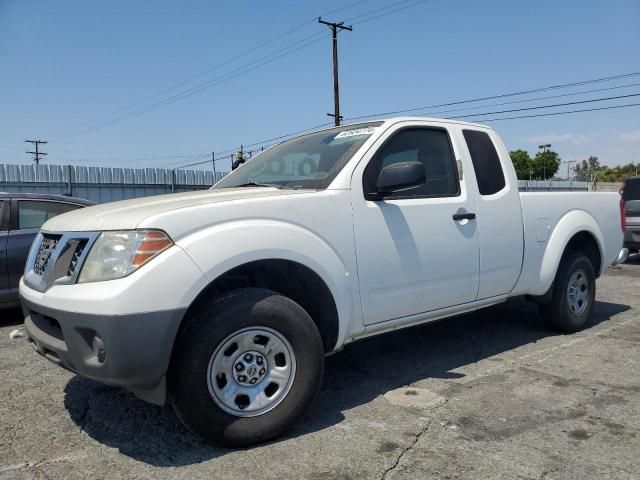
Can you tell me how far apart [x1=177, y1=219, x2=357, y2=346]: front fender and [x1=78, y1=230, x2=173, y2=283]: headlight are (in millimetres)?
128

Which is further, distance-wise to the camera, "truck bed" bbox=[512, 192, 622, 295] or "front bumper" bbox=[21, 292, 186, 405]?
"truck bed" bbox=[512, 192, 622, 295]

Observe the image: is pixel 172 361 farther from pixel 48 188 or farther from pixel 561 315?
pixel 48 188

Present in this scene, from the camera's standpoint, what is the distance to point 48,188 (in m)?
20.2

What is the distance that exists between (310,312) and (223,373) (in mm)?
726

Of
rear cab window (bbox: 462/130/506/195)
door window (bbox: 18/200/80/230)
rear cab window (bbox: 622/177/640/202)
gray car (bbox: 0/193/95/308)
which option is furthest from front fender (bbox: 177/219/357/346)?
rear cab window (bbox: 622/177/640/202)

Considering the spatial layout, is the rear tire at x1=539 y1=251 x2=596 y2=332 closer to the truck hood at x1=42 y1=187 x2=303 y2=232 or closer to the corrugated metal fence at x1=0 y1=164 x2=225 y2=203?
the truck hood at x1=42 y1=187 x2=303 y2=232

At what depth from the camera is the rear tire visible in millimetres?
4898

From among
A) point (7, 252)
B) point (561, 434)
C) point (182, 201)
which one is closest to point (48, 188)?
point (7, 252)

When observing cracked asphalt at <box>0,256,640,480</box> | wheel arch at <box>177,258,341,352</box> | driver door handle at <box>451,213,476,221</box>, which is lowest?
cracked asphalt at <box>0,256,640,480</box>

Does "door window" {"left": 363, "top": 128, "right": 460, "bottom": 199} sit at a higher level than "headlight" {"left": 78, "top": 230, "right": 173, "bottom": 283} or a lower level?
higher

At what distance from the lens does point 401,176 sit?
324cm

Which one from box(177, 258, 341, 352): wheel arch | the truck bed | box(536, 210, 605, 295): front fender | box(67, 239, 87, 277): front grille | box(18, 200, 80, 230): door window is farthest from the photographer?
box(18, 200, 80, 230): door window

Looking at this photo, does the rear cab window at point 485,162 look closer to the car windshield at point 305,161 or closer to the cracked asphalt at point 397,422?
the car windshield at point 305,161

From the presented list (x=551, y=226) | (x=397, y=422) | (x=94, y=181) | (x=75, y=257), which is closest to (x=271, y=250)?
(x=75, y=257)
